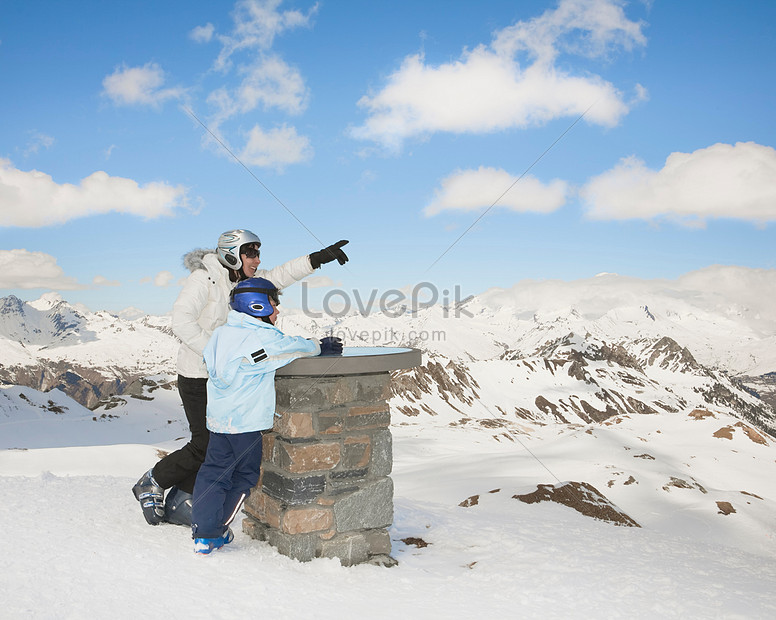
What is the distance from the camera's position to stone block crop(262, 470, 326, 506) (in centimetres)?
562

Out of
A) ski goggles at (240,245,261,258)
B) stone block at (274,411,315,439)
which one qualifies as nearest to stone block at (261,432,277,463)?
stone block at (274,411,315,439)

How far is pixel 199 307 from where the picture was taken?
571 cm

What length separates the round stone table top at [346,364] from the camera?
5.44m

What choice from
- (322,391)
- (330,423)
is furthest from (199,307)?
(330,423)

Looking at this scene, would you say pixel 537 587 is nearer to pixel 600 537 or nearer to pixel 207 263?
pixel 600 537

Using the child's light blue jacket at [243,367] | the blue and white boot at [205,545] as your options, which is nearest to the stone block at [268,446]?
the child's light blue jacket at [243,367]

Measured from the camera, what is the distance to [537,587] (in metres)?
5.54

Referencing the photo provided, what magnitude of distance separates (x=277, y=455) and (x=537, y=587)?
2880 mm

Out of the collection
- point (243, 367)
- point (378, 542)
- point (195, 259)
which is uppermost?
point (195, 259)

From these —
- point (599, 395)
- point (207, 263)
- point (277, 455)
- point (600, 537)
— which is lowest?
point (599, 395)

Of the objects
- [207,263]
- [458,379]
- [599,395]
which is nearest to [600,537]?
[207,263]

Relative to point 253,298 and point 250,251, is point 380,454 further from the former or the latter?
point 250,251

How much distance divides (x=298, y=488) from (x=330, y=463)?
0.39 m

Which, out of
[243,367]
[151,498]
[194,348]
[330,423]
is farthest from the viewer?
[151,498]
